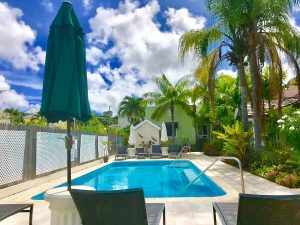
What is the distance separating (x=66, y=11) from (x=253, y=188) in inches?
263

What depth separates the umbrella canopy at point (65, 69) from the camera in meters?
3.38

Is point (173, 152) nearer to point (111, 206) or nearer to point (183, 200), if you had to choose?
point (183, 200)

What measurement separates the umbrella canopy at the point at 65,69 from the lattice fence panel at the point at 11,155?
532cm

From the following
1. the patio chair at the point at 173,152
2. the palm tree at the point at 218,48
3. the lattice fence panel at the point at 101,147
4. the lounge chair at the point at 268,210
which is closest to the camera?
the lounge chair at the point at 268,210

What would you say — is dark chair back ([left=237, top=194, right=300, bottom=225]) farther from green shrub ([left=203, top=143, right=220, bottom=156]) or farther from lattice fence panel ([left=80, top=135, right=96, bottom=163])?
green shrub ([left=203, top=143, right=220, bottom=156])

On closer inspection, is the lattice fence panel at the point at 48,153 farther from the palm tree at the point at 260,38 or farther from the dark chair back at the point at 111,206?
the palm tree at the point at 260,38

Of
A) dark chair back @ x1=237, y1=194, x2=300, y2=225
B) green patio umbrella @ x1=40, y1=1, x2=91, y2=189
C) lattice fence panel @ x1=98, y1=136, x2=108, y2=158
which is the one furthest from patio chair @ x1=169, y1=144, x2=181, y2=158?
dark chair back @ x1=237, y1=194, x2=300, y2=225

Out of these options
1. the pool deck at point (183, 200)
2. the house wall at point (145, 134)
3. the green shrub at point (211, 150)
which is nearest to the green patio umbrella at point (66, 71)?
the pool deck at point (183, 200)

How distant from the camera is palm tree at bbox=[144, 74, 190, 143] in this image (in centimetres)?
2506

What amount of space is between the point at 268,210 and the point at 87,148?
1496cm

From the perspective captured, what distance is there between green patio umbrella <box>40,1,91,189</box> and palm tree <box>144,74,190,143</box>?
21.1m

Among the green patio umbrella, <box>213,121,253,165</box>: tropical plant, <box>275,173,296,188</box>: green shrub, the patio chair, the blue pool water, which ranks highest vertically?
the green patio umbrella

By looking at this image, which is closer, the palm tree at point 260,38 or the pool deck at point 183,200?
the pool deck at point 183,200

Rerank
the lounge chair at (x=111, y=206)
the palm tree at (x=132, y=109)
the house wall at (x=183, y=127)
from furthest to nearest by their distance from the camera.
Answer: the palm tree at (x=132, y=109) < the house wall at (x=183, y=127) < the lounge chair at (x=111, y=206)
